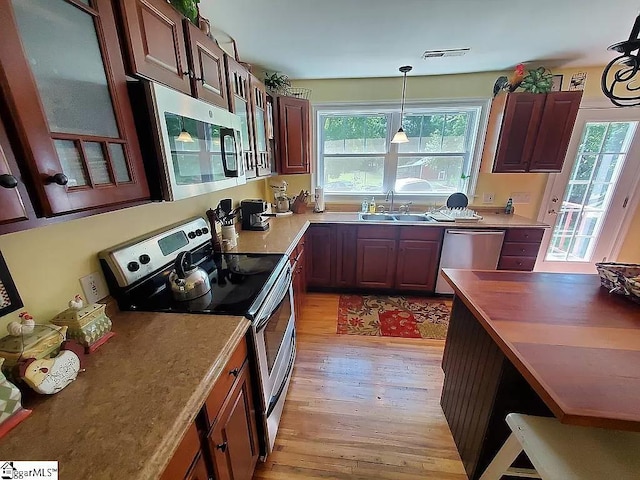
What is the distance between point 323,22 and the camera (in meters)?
1.76

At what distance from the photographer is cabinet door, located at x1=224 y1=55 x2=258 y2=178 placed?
1612 millimetres

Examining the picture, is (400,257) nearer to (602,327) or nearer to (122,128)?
(602,327)

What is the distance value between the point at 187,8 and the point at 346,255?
231 cm

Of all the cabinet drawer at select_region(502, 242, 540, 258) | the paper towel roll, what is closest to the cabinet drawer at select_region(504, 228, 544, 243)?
the cabinet drawer at select_region(502, 242, 540, 258)

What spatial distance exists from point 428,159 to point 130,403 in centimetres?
335

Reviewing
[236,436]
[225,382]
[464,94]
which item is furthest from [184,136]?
[464,94]

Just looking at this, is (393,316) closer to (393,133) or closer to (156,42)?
(393,133)

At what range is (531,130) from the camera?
2.54m

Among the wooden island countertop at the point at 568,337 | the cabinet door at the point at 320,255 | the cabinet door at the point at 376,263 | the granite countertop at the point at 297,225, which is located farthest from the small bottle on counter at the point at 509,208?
the cabinet door at the point at 320,255

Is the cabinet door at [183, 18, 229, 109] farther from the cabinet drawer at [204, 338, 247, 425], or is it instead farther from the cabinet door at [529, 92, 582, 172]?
the cabinet door at [529, 92, 582, 172]

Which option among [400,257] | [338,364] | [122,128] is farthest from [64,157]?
[400,257]

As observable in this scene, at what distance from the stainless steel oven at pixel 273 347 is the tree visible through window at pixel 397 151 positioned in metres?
2.05

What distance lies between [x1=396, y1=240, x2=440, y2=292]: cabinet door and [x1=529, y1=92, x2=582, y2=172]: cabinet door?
4.23 feet

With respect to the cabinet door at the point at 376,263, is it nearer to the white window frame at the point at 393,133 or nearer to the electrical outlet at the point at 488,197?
the white window frame at the point at 393,133
